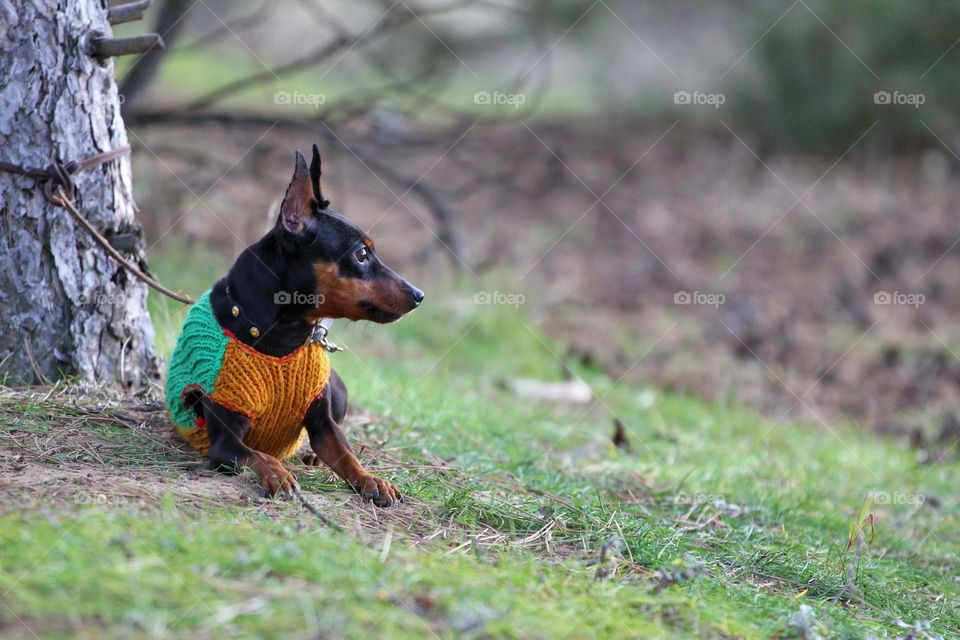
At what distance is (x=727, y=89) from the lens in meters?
13.0

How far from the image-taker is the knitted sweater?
3.26 m

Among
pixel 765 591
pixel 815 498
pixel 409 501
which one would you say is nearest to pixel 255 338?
pixel 409 501

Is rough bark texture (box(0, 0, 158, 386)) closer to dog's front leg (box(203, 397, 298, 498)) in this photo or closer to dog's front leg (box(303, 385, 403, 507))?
dog's front leg (box(203, 397, 298, 498))

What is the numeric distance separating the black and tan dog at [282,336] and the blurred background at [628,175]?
119 centimetres

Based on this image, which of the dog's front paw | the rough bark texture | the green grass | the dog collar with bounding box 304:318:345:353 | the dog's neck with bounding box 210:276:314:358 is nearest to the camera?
the green grass

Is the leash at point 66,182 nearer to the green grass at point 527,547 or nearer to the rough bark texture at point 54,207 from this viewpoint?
the rough bark texture at point 54,207

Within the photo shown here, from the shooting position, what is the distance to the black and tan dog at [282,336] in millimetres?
3258

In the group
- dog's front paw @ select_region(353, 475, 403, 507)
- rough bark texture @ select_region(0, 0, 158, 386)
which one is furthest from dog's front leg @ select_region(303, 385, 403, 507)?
rough bark texture @ select_region(0, 0, 158, 386)

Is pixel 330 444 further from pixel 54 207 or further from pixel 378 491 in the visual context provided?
pixel 54 207

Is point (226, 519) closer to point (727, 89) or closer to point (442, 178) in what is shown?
point (442, 178)

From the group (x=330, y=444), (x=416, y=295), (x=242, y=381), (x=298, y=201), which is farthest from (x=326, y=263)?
(x=330, y=444)

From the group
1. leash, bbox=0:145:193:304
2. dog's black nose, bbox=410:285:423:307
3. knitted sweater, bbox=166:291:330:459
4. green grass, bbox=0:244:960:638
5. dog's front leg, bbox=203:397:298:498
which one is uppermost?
leash, bbox=0:145:193:304

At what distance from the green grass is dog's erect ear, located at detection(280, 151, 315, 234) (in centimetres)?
88

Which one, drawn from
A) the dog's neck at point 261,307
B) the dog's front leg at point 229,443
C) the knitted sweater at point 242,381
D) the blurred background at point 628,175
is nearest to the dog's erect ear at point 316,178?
the dog's neck at point 261,307
